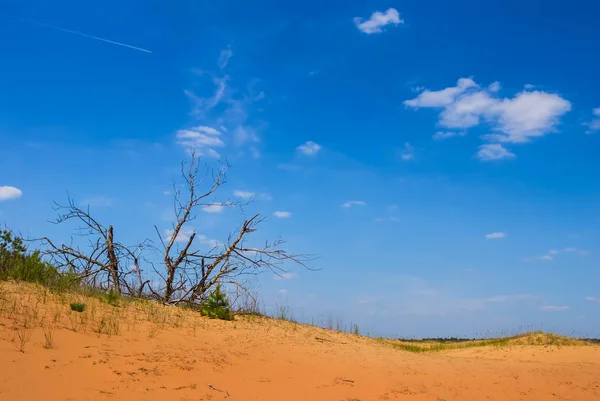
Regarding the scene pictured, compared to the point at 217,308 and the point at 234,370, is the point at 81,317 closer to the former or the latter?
the point at 234,370

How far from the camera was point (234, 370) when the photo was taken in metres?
8.77

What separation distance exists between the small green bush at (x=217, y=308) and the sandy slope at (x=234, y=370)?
52cm

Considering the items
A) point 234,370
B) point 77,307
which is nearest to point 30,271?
point 77,307

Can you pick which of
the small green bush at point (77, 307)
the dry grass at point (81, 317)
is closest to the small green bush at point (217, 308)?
the dry grass at point (81, 317)

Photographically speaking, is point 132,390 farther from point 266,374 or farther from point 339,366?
point 339,366

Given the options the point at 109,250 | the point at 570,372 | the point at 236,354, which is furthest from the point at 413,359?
the point at 109,250

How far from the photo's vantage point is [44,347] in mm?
7594

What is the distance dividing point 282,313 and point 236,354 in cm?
686

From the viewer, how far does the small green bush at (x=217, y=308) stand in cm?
1376

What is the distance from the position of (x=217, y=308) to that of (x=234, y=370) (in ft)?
17.2

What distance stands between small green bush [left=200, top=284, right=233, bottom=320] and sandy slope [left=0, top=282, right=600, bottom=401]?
20.5 inches

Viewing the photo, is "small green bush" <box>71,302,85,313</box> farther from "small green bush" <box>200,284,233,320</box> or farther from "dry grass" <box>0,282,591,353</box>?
"small green bush" <box>200,284,233,320</box>

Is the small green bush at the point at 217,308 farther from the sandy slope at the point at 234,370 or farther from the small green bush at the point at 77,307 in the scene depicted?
the small green bush at the point at 77,307

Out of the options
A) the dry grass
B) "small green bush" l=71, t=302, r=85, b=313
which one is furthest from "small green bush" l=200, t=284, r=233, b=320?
"small green bush" l=71, t=302, r=85, b=313
